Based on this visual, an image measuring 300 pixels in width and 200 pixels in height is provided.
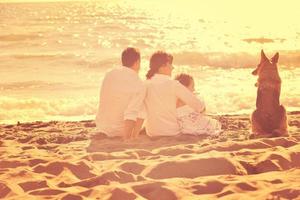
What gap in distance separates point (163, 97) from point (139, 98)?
0.33 metres

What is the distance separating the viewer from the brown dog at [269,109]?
7.18 m

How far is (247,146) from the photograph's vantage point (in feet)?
21.0

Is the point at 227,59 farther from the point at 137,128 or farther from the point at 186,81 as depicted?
the point at 137,128

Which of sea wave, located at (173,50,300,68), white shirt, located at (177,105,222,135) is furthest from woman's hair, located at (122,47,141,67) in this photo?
sea wave, located at (173,50,300,68)

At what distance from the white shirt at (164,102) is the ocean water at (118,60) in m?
3.00

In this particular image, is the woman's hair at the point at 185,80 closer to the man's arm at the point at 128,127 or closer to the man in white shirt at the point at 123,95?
the man in white shirt at the point at 123,95

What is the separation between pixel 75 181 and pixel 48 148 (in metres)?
2.22

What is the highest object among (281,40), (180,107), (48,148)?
(281,40)

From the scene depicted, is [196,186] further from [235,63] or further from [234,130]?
[235,63]

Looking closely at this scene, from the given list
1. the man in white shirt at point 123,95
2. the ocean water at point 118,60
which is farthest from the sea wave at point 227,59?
the man in white shirt at point 123,95

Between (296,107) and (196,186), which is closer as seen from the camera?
(196,186)

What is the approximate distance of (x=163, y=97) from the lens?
740cm

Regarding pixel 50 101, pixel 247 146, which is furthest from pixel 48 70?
pixel 247 146

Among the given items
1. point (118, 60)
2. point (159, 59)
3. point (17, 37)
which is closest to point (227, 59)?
point (118, 60)
